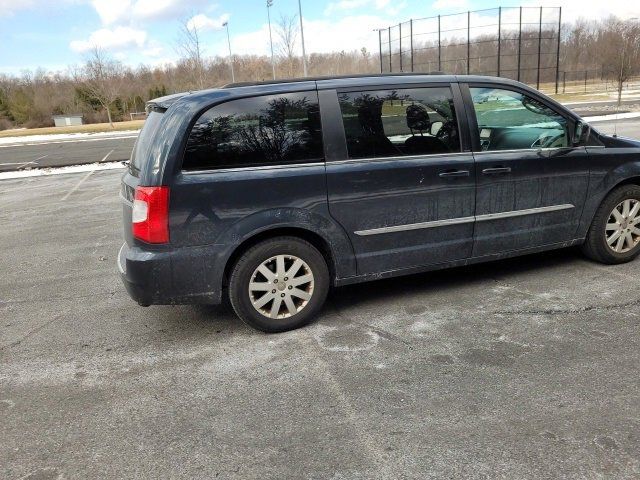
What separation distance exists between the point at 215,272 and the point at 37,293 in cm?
235

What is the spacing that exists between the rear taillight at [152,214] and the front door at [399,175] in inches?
45.1

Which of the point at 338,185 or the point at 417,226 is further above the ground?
the point at 338,185

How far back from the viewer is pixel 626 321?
3869 millimetres

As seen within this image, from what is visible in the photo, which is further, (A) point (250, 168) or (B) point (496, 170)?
(B) point (496, 170)

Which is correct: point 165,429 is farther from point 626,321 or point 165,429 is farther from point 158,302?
point 626,321

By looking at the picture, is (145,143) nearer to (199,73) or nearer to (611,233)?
(611,233)

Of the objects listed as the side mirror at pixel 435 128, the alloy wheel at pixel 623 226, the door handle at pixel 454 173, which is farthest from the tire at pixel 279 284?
the alloy wheel at pixel 623 226

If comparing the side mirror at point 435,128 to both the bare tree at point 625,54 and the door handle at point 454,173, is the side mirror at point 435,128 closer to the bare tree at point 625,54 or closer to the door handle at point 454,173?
the door handle at point 454,173

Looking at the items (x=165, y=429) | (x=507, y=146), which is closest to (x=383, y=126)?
(x=507, y=146)

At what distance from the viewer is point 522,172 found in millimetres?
4438

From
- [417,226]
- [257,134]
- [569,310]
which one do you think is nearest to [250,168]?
[257,134]

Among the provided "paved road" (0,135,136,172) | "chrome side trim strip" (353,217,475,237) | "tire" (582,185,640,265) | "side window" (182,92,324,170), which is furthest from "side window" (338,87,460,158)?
"paved road" (0,135,136,172)

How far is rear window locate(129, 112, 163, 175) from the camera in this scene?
12.6 ft

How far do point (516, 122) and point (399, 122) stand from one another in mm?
1165
